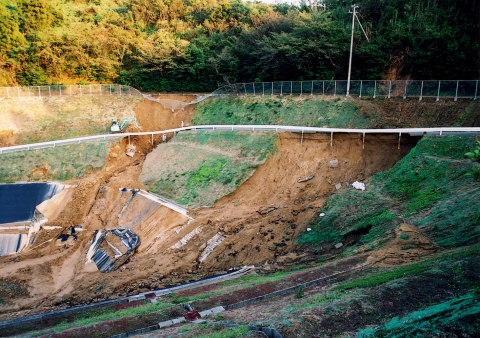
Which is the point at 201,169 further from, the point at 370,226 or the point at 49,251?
the point at 370,226

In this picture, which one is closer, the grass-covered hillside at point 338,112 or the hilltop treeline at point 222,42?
the grass-covered hillside at point 338,112

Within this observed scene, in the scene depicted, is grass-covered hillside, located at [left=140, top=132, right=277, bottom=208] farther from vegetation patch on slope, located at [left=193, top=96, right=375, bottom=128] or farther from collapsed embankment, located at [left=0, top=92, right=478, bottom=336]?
vegetation patch on slope, located at [left=193, top=96, right=375, bottom=128]

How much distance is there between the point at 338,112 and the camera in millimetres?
29750

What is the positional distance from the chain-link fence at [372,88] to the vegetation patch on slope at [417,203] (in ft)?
25.8

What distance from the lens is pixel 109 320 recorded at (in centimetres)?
1320

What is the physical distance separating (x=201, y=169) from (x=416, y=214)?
50.3 ft

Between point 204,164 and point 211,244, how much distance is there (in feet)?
28.3

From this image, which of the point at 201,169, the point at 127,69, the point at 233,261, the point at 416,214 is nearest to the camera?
the point at 416,214

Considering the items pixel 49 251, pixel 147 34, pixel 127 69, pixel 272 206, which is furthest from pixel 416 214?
pixel 147 34

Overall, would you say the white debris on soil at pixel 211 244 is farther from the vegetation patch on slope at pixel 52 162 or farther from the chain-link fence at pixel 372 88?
the chain-link fence at pixel 372 88

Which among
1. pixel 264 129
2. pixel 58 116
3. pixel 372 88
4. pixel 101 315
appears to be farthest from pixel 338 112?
pixel 58 116

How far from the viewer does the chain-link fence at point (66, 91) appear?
4003cm

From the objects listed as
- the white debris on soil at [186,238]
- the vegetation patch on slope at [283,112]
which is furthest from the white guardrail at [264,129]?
the white debris on soil at [186,238]

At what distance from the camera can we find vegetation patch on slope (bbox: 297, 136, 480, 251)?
52.7ft
